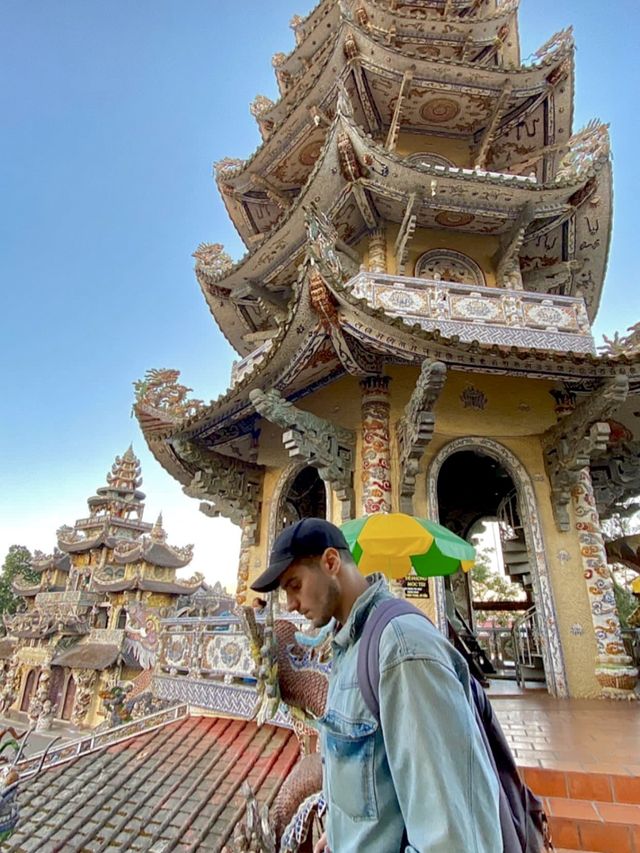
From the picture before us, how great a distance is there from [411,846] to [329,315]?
5.43m

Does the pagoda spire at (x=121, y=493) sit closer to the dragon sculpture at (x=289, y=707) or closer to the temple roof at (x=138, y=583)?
the temple roof at (x=138, y=583)

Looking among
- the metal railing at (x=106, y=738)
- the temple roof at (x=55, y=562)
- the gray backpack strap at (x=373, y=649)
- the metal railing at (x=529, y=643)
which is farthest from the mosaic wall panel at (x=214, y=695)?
the temple roof at (x=55, y=562)

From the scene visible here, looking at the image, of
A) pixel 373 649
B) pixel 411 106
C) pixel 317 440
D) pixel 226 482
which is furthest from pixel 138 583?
pixel 373 649

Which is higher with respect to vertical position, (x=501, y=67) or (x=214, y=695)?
(x=501, y=67)

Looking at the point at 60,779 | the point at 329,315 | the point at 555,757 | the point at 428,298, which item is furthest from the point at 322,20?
the point at 60,779

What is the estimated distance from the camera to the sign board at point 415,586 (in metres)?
6.19

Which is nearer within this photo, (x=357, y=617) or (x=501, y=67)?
(x=357, y=617)

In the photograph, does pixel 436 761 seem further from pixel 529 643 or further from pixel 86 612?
pixel 86 612

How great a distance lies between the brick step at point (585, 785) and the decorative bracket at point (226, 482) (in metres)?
5.95

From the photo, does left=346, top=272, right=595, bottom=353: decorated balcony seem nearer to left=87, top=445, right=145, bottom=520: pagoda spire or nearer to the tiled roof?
the tiled roof

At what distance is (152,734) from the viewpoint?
6.15 m

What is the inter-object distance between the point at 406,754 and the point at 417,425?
5.12 m

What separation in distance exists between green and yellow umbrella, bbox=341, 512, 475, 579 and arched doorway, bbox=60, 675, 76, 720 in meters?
26.2

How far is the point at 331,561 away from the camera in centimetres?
145
